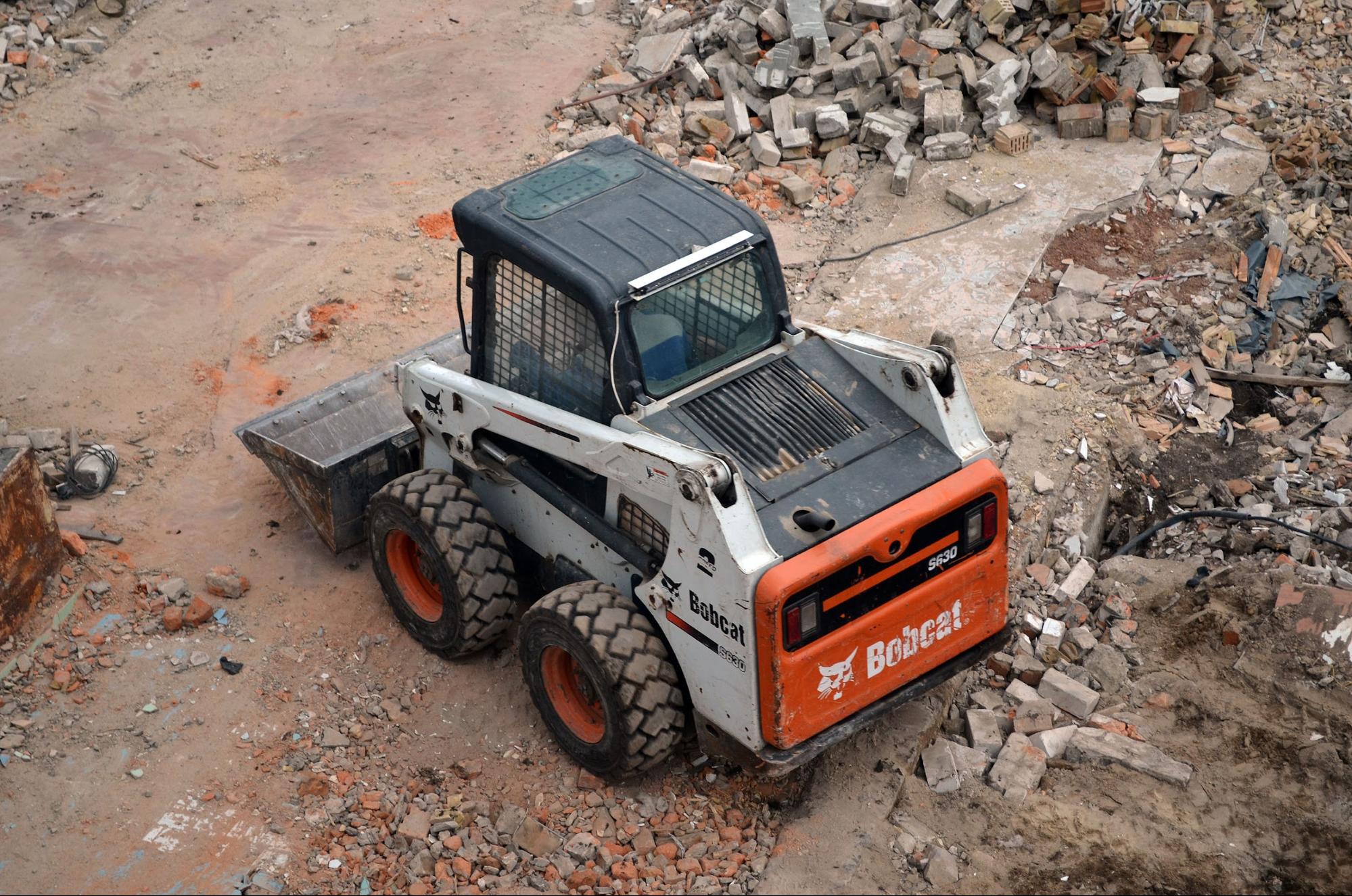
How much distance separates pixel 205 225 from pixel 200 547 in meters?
4.04

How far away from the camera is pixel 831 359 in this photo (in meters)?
6.00

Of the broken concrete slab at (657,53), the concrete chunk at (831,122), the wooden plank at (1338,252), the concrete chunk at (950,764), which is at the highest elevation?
the broken concrete slab at (657,53)

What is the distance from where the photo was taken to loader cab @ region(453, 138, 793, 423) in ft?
18.7

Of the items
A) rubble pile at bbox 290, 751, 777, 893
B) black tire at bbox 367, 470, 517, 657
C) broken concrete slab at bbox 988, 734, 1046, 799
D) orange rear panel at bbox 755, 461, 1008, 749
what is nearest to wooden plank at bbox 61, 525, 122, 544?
black tire at bbox 367, 470, 517, 657

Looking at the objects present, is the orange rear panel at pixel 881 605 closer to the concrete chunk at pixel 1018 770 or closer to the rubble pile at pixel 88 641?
the concrete chunk at pixel 1018 770

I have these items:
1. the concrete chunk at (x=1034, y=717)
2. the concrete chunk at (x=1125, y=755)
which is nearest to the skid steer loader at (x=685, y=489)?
the concrete chunk at (x=1034, y=717)

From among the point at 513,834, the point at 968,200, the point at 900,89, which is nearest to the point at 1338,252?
the point at 968,200

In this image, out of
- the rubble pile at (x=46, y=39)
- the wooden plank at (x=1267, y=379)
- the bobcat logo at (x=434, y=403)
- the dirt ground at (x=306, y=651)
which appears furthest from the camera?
the rubble pile at (x=46, y=39)

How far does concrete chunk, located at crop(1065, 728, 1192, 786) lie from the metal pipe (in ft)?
6.95

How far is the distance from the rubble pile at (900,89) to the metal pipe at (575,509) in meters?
5.11

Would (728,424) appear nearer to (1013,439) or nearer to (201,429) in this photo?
(1013,439)

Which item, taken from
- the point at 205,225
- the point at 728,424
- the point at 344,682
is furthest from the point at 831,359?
the point at 205,225

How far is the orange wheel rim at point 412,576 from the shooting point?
682 cm

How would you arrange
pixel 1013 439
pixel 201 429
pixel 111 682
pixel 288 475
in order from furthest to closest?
pixel 201 429
pixel 1013 439
pixel 288 475
pixel 111 682
